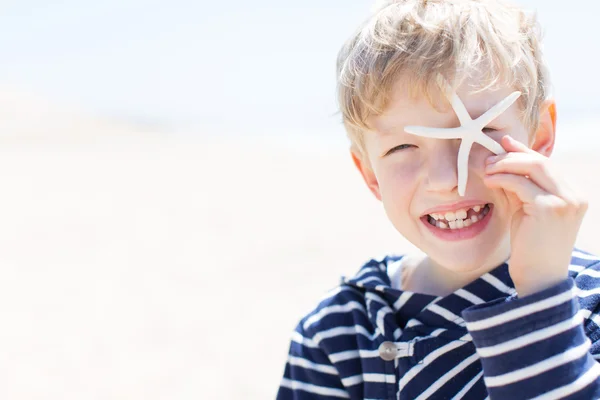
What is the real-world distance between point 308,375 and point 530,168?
90 cm

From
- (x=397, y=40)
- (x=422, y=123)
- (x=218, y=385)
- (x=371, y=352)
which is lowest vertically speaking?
(x=218, y=385)

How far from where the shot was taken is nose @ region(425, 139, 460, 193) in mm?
1783

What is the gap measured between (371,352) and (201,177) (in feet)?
28.1

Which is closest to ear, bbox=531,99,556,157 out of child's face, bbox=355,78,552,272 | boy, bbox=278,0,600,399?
boy, bbox=278,0,600,399

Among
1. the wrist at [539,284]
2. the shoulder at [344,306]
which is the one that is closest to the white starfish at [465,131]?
the wrist at [539,284]

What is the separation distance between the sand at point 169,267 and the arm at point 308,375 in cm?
171

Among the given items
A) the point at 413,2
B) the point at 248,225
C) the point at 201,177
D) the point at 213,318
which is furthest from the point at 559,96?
the point at 413,2

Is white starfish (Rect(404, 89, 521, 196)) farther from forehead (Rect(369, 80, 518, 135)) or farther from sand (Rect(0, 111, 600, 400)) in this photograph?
sand (Rect(0, 111, 600, 400))

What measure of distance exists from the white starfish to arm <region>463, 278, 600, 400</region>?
1.01 feet

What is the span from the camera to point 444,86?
5.83 feet

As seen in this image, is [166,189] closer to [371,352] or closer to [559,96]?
[371,352]

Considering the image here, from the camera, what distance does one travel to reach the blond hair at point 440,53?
1.82 metres

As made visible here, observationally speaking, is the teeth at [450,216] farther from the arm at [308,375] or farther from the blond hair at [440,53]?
the arm at [308,375]

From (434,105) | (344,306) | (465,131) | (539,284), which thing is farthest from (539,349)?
(344,306)
